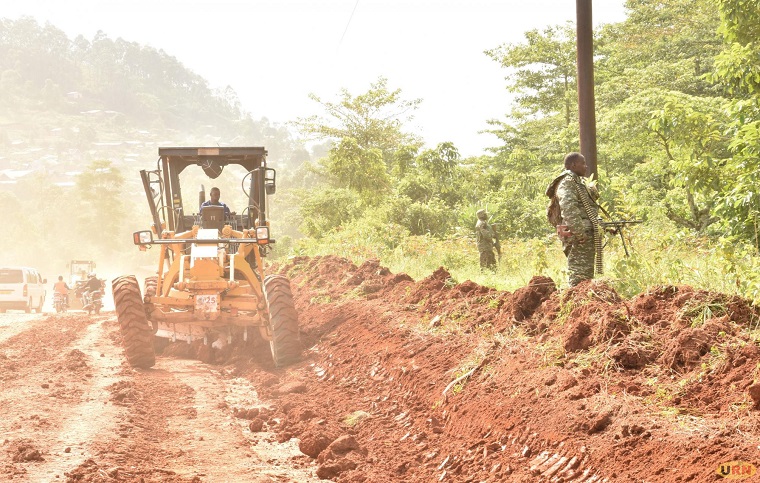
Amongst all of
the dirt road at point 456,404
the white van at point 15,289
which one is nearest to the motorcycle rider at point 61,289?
the white van at point 15,289

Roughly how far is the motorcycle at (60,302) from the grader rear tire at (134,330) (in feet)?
64.8

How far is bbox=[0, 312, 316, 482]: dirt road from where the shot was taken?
5.97 m

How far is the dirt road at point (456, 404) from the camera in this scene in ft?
16.6

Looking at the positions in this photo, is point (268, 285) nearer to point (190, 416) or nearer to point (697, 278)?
point (190, 416)

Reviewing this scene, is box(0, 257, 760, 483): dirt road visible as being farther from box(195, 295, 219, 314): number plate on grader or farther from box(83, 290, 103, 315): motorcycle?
box(83, 290, 103, 315): motorcycle

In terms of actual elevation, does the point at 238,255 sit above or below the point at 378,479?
above

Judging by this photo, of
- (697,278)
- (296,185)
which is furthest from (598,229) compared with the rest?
(296,185)

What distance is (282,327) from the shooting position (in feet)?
36.7

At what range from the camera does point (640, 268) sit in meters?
8.38

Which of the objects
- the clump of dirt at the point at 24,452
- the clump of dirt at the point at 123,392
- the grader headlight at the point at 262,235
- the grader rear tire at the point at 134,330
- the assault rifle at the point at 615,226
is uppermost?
the grader headlight at the point at 262,235

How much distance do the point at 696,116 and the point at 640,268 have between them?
4.64 m

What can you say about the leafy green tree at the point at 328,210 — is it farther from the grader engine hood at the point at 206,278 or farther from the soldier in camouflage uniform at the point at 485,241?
the grader engine hood at the point at 206,278

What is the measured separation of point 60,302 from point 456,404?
25496mm

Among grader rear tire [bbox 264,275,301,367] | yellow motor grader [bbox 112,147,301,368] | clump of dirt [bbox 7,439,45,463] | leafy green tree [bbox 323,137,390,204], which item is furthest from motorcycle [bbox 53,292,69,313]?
clump of dirt [bbox 7,439,45,463]
